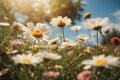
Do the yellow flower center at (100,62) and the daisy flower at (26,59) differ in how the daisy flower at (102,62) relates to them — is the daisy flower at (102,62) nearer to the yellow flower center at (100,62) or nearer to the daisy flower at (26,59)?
the yellow flower center at (100,62)

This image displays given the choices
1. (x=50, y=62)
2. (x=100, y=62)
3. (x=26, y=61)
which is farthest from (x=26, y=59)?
(x=50, y=62)

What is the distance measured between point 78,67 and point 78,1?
802 inches

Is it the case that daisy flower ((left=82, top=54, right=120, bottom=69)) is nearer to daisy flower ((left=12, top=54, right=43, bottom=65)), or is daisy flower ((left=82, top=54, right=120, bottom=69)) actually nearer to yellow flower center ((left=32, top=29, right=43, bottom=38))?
daisy flower ((left=12, top=54, right=43, bottom=65))

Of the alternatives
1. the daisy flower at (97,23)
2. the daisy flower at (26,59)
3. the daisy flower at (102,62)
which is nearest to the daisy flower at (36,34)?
the daisy flower at (97,23)

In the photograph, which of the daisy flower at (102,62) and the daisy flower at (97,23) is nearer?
the daisy flower at (102,62)

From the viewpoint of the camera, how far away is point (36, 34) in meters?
3.75

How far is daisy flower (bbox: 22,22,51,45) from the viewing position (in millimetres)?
3744

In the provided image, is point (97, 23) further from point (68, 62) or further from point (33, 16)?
point (33, 16)

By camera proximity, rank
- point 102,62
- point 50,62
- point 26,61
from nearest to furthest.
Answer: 1. point 102,62
2. point 26,61
3. point 50,62

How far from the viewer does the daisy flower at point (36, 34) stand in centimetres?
374

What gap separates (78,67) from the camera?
341 centimetres

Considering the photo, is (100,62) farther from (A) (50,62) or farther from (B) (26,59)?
(A) (50,62)

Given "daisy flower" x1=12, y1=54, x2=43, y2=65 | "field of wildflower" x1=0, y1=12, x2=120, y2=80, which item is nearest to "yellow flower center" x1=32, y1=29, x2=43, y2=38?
"field of wildflower" x1=0, y1=12, x2=120, y2=80

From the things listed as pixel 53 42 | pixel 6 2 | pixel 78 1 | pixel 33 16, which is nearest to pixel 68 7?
pixel 78 1
